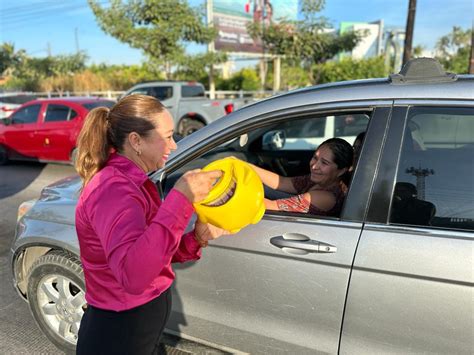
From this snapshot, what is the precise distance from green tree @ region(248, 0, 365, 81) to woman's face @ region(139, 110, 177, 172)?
21.1 metres

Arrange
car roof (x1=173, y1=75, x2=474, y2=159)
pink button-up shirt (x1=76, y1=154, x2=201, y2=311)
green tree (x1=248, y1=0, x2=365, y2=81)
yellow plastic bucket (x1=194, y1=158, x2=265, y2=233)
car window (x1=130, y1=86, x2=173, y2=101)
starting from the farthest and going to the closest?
green tree (x1=248, y1=0, x2=365, y2=81), car window (x1=130, y1=86, x2=173, y2=101), car roof (x1=173, y1=75, x2=474, y2=159), yellow plastic bucket (x1=194, y1=158, x2=265, y2=233), pink button-up shirt (x1=76, y1=154, x2=201, y2=311)

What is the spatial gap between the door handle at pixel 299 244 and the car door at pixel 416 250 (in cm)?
15

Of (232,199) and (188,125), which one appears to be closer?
(232,199)

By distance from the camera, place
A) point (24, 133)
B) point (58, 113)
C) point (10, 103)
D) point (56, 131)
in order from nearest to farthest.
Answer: point (56, 131) < point (58, 113) < point (24, 133) < point (10, 103)

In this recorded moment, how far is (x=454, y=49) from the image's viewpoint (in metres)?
34.5

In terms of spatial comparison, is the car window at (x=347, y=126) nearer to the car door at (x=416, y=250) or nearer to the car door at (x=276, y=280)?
the car door at (x=416, y=250)

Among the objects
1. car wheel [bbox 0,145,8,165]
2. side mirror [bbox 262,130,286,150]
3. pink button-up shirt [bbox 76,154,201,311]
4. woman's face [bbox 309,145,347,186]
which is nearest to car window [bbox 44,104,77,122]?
car wheel [bbox 0,145,8,165]

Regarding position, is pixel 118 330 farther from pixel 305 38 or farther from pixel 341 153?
pixel 305 38

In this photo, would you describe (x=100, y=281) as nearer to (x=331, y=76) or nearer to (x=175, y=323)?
(x=175, y=323)

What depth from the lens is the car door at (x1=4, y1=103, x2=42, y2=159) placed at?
333 inches

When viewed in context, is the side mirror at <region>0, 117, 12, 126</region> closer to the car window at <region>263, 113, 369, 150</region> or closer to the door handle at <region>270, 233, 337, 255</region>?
the car window at <region>263, 113, 369, 150</region>

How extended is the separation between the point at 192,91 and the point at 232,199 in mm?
10969

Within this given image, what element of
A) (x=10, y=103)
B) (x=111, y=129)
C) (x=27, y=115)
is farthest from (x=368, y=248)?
(x=10, y=103)

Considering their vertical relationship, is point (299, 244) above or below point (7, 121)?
above
